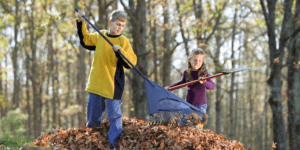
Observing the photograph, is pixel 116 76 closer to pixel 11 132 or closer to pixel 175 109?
pixel 175 109

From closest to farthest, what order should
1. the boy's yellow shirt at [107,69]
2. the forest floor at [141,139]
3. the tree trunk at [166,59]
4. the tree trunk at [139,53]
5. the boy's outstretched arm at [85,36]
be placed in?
Result: the forest floor at [141,139] → the boy's yellow shirt at [107,69] → the boy's outstretched arm at [85,36] → the tree trunk at [139,53] → the tree trunk at [166,59]

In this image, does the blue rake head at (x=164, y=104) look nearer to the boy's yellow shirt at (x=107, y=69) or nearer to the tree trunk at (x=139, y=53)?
the boy's yellow shirt at (x=107, y=69)

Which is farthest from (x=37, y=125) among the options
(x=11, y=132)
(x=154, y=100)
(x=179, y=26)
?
(x=154, y=100)

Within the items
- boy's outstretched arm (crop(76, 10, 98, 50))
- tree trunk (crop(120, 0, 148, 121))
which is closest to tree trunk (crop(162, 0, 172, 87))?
tree trunk (crop(120, 0, 148, 121))

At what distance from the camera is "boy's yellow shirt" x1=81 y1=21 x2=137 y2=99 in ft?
13.1

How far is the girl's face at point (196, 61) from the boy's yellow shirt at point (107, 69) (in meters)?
1.04

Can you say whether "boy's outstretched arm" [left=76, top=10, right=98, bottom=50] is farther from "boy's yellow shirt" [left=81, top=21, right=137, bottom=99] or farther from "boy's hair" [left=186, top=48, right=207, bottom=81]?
"boy's hair" [left=186, top=48, right=207, bottom=81]

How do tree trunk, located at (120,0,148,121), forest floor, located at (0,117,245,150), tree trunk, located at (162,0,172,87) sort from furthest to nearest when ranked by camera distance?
tree trunk, located at (162,0,172,87)
tree trunk, located at (120,0,148,121)
forest floor, located at (0,117,245,150)

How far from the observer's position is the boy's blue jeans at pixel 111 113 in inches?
157

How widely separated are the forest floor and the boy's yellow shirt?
0.72m

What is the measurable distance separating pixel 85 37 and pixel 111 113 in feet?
4.43

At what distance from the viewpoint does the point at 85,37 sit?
4.18 meters

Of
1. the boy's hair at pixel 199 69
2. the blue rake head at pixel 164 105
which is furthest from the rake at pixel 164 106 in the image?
the boy's hair at pixel 199 69

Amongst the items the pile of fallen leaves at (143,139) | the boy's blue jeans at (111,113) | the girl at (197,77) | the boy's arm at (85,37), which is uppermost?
the boy's arm at (85,37)
